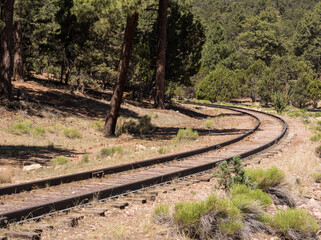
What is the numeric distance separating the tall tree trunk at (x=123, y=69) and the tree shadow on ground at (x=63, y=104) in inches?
168

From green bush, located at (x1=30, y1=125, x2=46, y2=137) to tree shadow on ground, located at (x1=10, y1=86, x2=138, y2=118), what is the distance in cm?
279

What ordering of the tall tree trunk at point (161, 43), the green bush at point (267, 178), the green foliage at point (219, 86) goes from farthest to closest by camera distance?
the green foliage at point (219, 86) < the tall tree trunk at point (161, 43) < the green bush at point (267, 178)

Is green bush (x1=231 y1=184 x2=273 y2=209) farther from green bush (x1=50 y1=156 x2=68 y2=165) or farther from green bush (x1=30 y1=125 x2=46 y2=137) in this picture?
green bush (x1=30 y1=125 x2=46 y2=137)

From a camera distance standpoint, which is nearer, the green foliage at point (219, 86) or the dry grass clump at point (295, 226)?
the dry grass clump at point (295, 226)

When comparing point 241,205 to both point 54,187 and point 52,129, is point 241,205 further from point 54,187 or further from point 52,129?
point 52,129

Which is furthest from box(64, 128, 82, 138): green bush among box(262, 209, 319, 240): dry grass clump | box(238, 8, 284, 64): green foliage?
box(238, 8, 284, 64): green foliage

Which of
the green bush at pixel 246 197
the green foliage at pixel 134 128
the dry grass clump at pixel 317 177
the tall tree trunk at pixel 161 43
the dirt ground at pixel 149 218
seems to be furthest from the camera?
the tall tree trunk at pixel 161 43

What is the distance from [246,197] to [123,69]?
13.1 metres

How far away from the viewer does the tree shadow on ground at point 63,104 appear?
72.8 ft

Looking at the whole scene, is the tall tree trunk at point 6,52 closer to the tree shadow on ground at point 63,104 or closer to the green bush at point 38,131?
the tree shadow on ground at point 63,104

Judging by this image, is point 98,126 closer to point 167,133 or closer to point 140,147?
point 167,133

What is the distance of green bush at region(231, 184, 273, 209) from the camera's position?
250 inches

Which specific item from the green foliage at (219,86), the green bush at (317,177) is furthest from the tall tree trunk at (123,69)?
the green foliage at (219,86)

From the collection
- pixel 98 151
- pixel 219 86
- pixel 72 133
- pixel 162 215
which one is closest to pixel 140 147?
pixel 98 151
